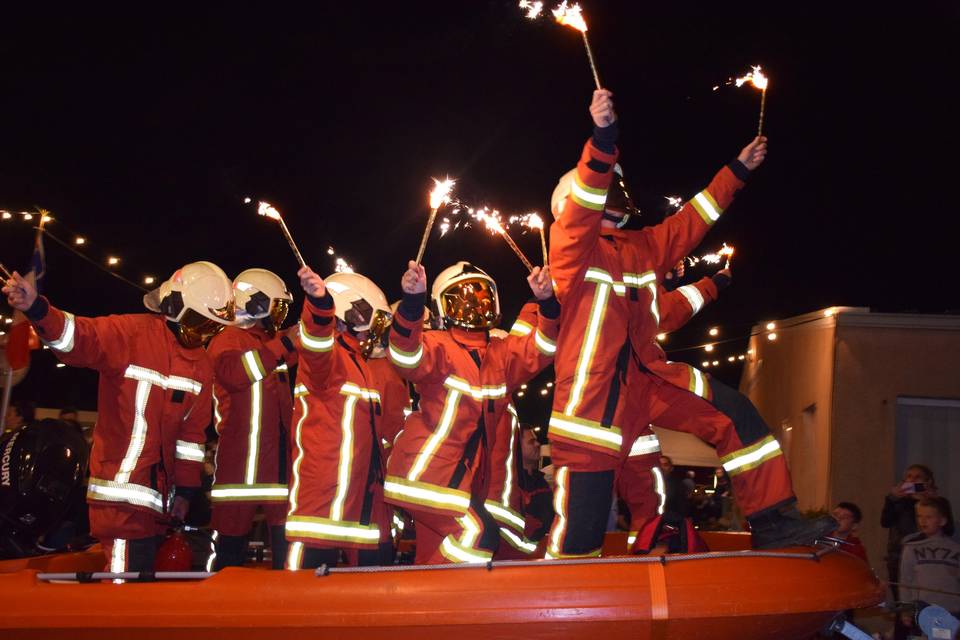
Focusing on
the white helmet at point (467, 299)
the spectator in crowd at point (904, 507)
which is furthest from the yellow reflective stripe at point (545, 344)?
the spectator in crowd at point (904, 507)

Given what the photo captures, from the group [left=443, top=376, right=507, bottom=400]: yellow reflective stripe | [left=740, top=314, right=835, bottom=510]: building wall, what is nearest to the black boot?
[left=443, top=376, right=507, bottom=400]: yellow reflective stripe

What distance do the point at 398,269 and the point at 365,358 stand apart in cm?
1113

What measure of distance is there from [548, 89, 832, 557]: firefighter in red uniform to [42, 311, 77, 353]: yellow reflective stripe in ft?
8.22

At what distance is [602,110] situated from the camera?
4.04 metres

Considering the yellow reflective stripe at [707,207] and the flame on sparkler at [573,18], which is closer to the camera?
the flame on sparkler at [573,18]

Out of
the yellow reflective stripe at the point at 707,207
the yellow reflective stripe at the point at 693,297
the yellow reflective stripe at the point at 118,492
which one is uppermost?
the yellow reflective stripe at the point at 707,207

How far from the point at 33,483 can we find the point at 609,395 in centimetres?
332

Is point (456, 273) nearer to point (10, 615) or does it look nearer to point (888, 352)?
point (10, 615)

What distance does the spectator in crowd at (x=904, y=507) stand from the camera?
263 inches

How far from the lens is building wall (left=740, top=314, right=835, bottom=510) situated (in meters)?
10.7

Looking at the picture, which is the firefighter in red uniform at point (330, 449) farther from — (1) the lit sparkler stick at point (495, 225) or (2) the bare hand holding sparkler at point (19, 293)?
(2) the bare hand holding sparkler at point (19, 293)

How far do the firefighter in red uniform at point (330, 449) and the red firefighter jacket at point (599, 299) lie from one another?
54.1 inches

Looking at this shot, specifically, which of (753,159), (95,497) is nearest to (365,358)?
(95,497)

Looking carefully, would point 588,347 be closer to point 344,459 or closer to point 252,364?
point 344,459
